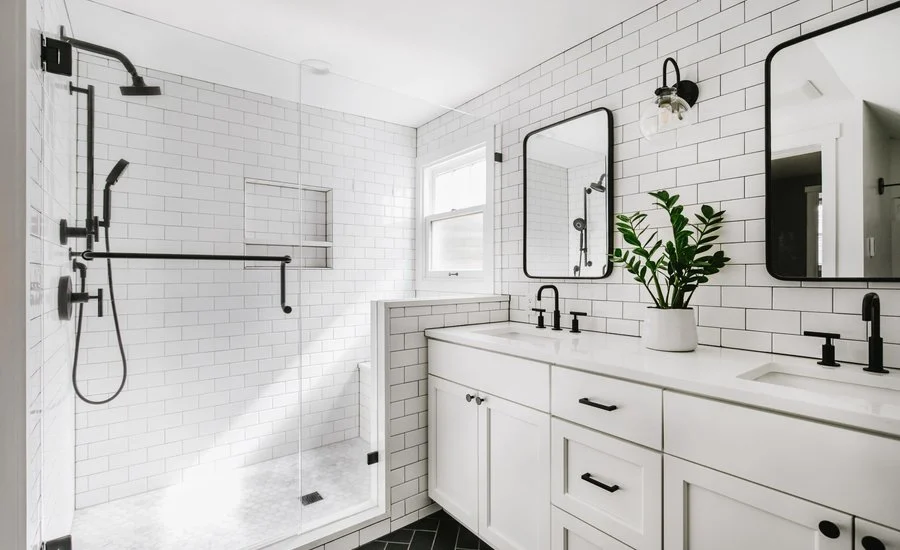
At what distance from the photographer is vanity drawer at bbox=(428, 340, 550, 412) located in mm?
1639

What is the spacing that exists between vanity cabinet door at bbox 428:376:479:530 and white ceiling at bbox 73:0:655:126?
1.69 meters

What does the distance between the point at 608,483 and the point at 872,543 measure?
2.14ft

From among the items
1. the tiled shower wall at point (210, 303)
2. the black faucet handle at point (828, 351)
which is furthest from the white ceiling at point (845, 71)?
the tiled shower wall at point (210, 303)

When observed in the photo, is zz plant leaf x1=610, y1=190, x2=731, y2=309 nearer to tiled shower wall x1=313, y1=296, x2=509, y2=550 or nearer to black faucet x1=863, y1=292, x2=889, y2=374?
black faucet x1=863, y1=292, x2=889, y2=374

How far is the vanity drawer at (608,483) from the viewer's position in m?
1.26

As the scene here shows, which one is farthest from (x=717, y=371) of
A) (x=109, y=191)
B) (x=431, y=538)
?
(x=109, y=191)

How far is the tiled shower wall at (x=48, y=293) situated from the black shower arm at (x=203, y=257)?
114mm

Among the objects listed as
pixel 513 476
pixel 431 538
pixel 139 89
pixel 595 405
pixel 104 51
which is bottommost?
pixel 431 538

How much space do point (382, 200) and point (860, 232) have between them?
2.18 m

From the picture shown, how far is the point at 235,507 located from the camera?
6.36 ft

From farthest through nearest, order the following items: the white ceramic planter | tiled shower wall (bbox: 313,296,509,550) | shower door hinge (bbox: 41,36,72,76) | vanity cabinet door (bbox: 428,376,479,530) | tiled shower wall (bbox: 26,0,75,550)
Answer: tiled shower wall (bbox: 313,296,509,550)
vanity cabinet door (bbox: 428,376,479,530)
the white ceramic planter
shower door hinge (bbox: 41,36,72,76)
tiled shower wall (bbox: 26,0,75,550)

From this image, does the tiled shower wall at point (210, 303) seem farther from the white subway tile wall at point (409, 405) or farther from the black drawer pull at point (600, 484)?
the black drawer pull at point (600, 484)

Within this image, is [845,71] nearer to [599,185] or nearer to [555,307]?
[599,185]

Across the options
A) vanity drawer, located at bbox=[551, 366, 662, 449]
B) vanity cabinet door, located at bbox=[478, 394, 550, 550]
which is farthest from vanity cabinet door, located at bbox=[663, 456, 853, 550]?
vanity cabinet door, located at bbox=[478, 394, 550, 550]
